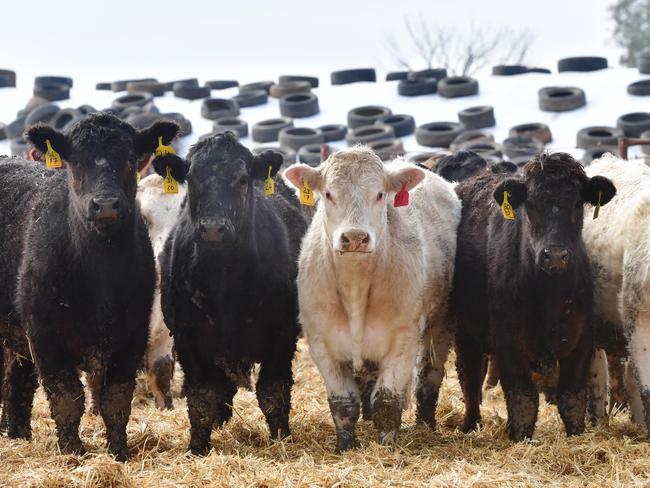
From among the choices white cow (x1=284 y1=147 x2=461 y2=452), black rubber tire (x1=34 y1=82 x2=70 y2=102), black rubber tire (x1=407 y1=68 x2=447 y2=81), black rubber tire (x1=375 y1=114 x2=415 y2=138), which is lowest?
black rubber tire (x1=34 y1=82 x2=70 y2=102)

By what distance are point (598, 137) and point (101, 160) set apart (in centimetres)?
1496

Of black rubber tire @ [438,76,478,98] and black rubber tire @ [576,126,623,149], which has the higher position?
black rubber tire @ [576,126,623,149]

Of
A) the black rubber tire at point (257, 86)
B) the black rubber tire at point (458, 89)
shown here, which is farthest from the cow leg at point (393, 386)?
the black rubber tire at point (257, 86)

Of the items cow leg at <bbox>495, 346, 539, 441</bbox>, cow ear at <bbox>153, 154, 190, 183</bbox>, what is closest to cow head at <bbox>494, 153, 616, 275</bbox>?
cow leg at <bbox>495, 346, 539, 441</bbox>

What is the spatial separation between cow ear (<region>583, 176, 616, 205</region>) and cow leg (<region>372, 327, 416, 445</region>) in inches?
55.4

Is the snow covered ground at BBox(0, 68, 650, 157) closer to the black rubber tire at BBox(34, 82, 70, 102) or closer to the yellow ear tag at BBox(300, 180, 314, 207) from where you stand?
the black rubber tire at BBox(34, 82, 70, 102)

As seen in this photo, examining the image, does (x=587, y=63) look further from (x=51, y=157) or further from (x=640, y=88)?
(x=51, y=157)

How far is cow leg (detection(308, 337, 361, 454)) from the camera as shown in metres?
6.59

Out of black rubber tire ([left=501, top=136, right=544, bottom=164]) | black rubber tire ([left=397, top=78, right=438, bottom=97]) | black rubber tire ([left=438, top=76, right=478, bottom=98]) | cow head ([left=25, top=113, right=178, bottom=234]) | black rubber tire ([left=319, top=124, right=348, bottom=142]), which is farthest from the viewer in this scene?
black rubber tire ([left=397, top=78, right=438, bottom=97])

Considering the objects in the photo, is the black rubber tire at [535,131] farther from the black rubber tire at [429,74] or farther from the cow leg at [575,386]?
the cow leg at [575,386]

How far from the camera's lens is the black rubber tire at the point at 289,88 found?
2894 cm

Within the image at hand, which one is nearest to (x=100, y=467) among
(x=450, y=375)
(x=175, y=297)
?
(x=175, y=297)

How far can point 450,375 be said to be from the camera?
1009cm

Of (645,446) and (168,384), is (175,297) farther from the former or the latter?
(645,446)
